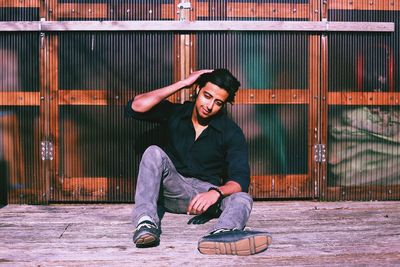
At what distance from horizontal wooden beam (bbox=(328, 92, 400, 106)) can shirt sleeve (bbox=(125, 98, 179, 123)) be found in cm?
155

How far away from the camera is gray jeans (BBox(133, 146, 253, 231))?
10.8 ft

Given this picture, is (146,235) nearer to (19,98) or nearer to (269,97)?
(269,97)

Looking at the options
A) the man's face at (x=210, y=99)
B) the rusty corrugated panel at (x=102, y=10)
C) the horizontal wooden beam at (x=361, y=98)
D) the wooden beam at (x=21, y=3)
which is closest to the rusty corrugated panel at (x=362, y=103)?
the horizontal wooden beam at (x=361, y=98)

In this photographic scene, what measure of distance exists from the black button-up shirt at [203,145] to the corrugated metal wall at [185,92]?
2.13 ft

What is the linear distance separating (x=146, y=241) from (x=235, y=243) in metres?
0.55

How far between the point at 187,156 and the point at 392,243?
1.60 meters

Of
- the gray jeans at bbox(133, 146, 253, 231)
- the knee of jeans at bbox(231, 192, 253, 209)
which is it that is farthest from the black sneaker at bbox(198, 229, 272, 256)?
the knee of jeans at bbox(231, 192, 253, 209)

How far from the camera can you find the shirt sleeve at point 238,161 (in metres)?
3.65

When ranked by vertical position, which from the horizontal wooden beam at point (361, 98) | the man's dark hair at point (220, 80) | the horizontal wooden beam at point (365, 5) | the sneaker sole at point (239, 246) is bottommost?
the sneaker sole at point (239, 246)

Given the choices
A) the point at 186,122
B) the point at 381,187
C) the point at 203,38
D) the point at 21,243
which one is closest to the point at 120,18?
the point at 203,38

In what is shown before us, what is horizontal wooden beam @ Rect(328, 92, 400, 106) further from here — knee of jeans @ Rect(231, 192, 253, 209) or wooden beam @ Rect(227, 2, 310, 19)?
knee of jeans @ Rect(231, 192, 253, 209)

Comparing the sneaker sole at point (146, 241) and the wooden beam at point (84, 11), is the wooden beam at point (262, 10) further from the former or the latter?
the sneaker sole at point (146, 241)

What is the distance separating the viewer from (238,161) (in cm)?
374

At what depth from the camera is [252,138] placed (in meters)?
4.64
